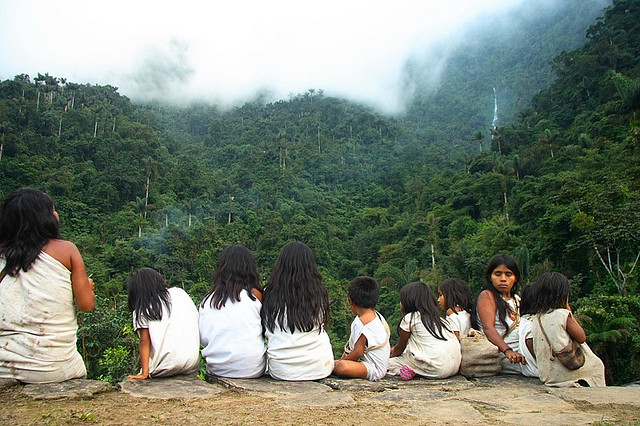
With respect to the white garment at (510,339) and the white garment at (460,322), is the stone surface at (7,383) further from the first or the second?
the white garment at (510,339)

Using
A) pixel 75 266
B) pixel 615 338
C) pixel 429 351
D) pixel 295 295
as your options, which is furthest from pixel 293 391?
pixel 615 338

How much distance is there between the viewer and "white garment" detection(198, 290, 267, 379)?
120 inches

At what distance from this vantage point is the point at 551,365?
10.4 feet

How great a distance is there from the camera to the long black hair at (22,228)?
247 cm

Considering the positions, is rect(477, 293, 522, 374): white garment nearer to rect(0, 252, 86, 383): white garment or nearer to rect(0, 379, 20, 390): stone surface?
rect(0, 252, 86, 383): white garment

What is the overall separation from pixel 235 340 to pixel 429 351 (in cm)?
144

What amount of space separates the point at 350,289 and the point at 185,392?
134cm

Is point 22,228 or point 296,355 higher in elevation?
point 22,228

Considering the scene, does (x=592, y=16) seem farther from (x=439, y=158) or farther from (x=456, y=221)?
(x=456, y=221)

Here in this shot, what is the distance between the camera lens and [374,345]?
332 cm

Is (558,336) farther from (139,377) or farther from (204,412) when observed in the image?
(139,377)

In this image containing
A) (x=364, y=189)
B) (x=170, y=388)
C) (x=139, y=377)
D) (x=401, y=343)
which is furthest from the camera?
(x=364, y=189)

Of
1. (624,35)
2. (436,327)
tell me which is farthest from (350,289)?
(624,35)

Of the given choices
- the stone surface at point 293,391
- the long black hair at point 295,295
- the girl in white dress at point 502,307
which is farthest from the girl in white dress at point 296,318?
the girl in white dress at point 502,307
